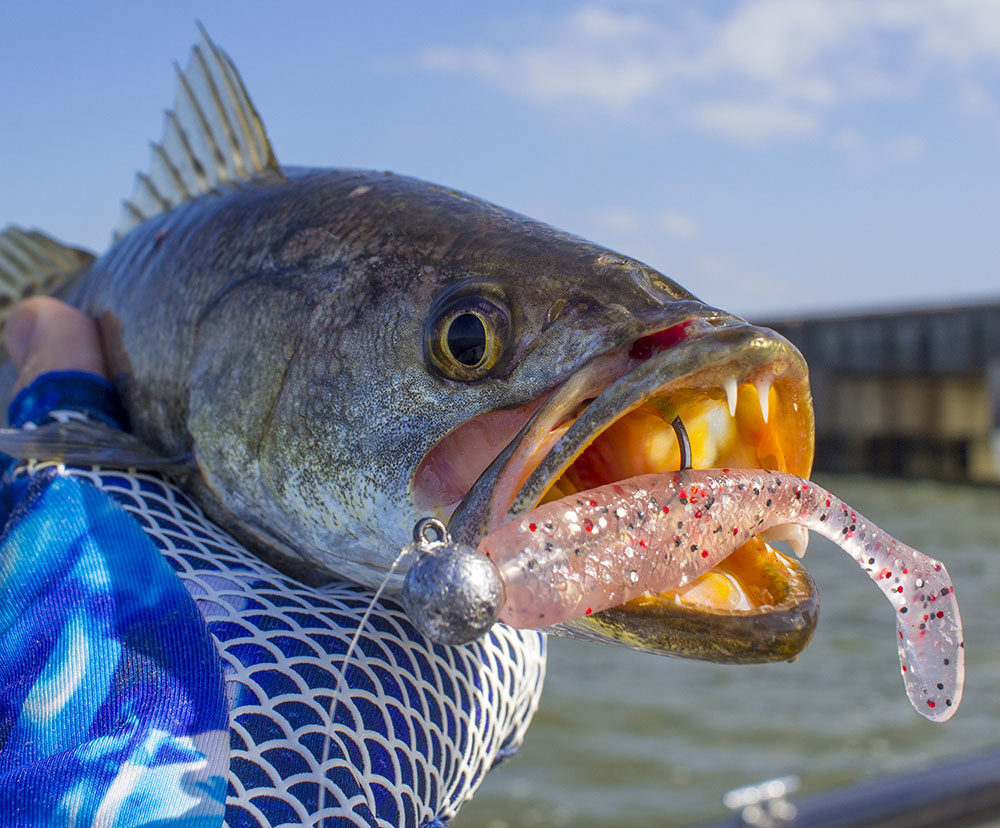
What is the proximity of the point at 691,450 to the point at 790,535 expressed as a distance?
21 centimetres

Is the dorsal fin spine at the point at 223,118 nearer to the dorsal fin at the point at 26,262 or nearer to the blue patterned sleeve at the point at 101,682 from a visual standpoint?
the dorsal fin at the point at 26,262

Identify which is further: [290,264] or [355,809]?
[290,264]

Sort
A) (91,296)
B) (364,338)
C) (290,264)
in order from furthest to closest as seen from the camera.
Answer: (91,296)
(290,264)
(364,338)

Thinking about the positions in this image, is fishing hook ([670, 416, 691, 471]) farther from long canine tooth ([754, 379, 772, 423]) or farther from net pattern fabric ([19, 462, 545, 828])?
net pattern fabric ([19, 462, 545, 828])

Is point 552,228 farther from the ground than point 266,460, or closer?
farther from the ground

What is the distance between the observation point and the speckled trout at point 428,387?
1.25m

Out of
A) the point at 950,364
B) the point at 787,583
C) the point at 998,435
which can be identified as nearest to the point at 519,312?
the point at 787,583

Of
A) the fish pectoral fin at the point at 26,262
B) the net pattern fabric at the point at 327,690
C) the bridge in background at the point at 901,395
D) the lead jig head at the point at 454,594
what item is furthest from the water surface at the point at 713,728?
the bridge in background at the point at 901,395

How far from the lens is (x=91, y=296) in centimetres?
262

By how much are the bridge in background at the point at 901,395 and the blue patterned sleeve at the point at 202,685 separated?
22725 mm

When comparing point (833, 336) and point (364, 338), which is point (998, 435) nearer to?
point (833, 336)

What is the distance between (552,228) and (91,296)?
156 cm

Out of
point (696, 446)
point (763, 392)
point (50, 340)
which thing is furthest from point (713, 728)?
point (763, 392)

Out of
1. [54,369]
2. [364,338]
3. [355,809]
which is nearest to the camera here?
[355,809]
